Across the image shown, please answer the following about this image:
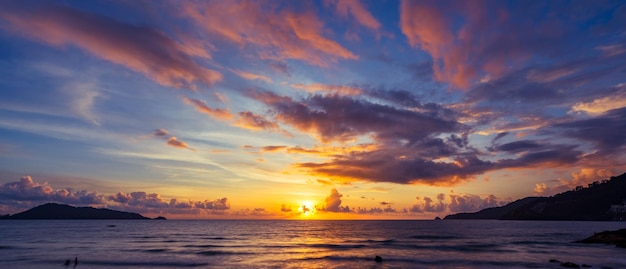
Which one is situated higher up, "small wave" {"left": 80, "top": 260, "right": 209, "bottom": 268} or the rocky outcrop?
the rocky outcrop

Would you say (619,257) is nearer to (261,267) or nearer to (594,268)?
(594,268)

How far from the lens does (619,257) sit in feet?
205

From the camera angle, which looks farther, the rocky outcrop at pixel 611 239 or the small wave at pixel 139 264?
the rocky outcrop at pixel 611 239

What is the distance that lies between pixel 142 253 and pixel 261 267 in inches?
1349

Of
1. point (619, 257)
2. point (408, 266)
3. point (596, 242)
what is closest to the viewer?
point (408, 266)

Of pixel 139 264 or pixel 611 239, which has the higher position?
pixel 611 239

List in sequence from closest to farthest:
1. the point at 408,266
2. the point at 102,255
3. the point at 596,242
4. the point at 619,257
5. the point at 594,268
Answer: the point at 594,268 < the point at 408,266 < the point at 619,257 < the point at 102,255 < the point at 596,242

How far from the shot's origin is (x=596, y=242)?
3565 inches

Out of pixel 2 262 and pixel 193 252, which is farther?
pixel 193 252

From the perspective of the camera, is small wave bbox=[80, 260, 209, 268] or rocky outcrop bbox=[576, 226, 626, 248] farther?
rocky outcrop bbox=[576, 226, 626, 248]

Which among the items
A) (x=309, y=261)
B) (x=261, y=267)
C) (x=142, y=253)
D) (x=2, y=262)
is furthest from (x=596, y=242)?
(x=2, y=262)

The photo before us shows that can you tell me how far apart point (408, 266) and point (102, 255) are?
196 ft

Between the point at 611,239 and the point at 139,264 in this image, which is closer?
the point at 139,264

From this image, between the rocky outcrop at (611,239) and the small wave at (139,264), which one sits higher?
the rocky outcrop at (611,239)
